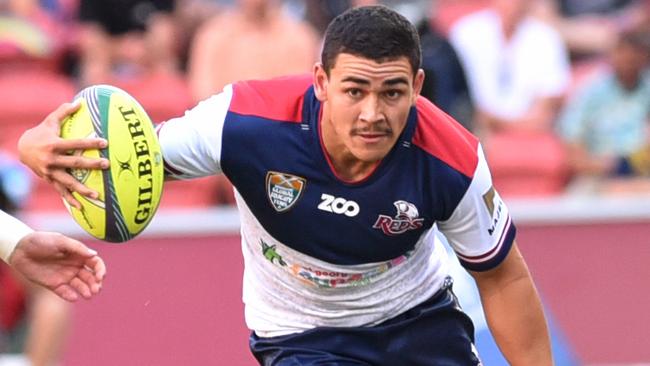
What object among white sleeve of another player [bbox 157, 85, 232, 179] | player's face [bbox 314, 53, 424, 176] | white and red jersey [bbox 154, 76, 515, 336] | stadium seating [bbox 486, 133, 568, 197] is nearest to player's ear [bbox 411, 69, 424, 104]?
player's face [bbox 314, 53, 424, 176]

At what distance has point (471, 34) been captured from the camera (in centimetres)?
1062

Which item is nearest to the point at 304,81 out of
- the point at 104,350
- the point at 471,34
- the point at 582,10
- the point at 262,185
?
the point at 262,185

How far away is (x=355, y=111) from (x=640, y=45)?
5903mm

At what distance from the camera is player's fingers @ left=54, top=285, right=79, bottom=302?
5.16 metres

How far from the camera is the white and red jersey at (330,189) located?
5293 millimetres

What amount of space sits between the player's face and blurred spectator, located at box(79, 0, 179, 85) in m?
5.81

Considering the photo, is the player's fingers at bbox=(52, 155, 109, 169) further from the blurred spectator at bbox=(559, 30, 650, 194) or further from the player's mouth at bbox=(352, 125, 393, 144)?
the blurred spectator at bbox=(559, 30, 650, 194)

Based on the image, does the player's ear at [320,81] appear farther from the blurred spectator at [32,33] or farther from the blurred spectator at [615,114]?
the blurred spectator at [32,33]

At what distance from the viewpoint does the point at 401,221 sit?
17.5 feet

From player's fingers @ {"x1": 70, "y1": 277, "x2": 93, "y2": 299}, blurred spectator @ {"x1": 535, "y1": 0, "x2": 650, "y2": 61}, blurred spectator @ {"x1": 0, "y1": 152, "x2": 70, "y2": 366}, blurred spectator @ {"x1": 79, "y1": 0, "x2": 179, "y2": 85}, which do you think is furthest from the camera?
blurred spectator @ {"x1": 535, "y1": 0, "x2": 650, "y2": 61}

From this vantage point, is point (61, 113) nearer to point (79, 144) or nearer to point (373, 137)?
point (79, 144)

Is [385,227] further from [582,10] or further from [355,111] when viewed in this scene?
[582,10]

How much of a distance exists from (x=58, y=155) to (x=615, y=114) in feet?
20.0

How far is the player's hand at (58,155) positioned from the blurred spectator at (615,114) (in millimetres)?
5671
